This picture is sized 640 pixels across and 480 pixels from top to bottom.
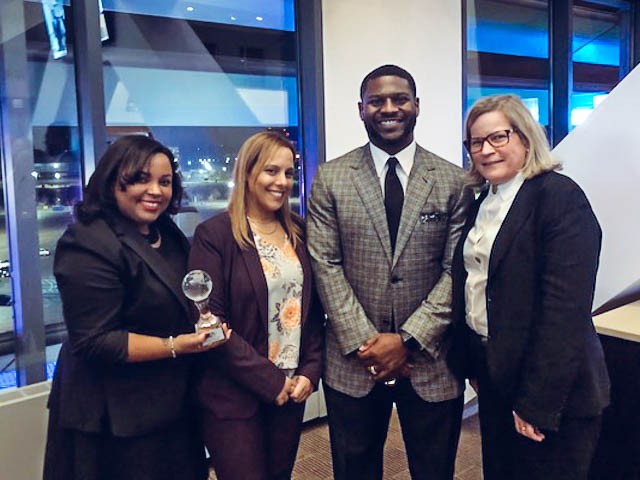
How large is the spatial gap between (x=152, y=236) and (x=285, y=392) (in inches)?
24.1

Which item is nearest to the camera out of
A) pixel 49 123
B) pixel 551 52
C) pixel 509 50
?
pixel 49 123

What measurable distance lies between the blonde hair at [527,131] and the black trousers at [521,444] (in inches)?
20.5

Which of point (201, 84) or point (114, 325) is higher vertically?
point (201, 84)

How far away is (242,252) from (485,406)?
2.86ft

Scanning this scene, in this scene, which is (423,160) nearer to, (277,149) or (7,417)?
(277,149)

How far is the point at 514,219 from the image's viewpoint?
4.97ft

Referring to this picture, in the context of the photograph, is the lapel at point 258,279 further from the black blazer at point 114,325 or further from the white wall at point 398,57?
the white wall at point 398,57

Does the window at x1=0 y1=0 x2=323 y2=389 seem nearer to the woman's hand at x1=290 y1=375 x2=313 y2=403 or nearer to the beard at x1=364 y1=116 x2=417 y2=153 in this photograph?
the beard at x1=364 y1=116 x2=417 y2=153

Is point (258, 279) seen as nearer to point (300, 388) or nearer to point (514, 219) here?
point (300, 388)

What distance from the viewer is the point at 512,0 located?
415 centimetres

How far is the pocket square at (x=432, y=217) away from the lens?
1.75m

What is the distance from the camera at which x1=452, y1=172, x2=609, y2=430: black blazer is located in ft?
4.69

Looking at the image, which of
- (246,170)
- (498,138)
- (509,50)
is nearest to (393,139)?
(498,138)

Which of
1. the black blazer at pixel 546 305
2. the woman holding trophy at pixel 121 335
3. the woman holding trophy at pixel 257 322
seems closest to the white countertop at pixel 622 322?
the black blazer at pixel 546 305
